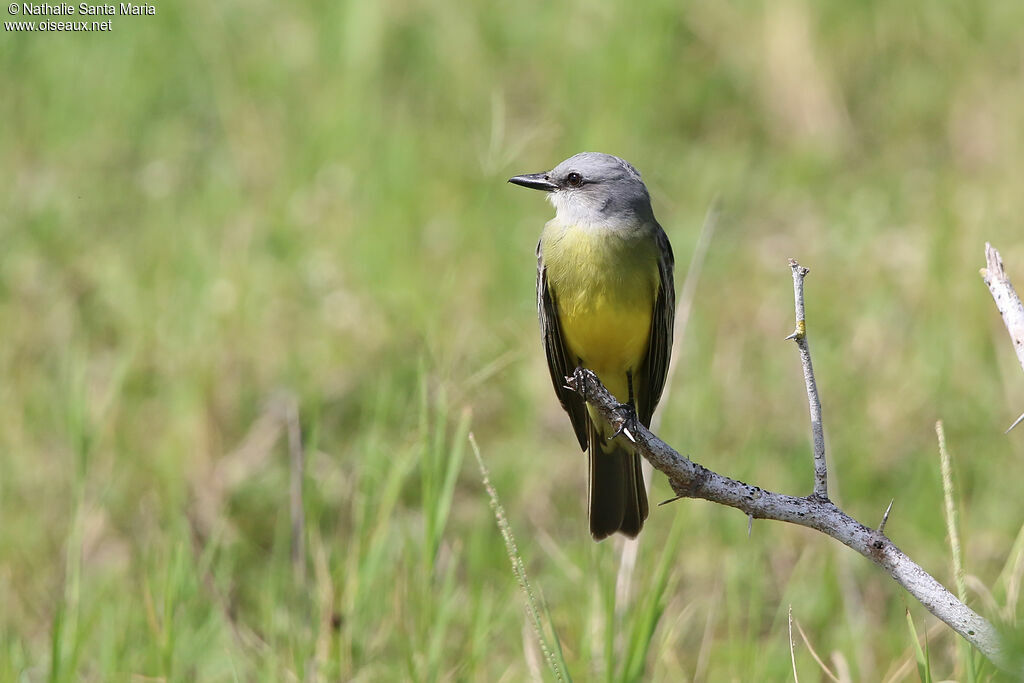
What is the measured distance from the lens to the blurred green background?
12.8ft

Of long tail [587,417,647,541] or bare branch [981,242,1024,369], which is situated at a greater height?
bare branch [981,242,1024,369]

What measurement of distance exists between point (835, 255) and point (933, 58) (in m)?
1.91

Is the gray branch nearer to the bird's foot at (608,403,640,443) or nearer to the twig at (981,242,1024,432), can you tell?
the bird's foot at (608,403,640,443)

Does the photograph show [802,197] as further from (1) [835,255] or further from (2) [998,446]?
(2) [998,446]

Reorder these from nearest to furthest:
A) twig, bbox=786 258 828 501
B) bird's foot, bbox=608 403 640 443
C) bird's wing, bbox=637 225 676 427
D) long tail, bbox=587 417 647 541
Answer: twig, bbox=786 258 828 501 → bird's foot, bbox=608 403 640 443 → long tail, bbox=587 417 647 541 → bird's wing, bbox=637 225 676 427

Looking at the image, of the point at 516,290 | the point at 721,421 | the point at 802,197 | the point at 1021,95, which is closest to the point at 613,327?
the point at 721,421

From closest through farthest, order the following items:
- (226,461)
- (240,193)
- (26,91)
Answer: (226,461) → (240,193) → (26,91)

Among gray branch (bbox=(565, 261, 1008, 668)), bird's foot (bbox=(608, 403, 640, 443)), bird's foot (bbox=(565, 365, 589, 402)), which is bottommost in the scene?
gray branch (bbox=(565, 261, 1008, 668))

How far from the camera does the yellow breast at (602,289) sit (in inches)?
154

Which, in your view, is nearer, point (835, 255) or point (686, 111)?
point (835, 255)

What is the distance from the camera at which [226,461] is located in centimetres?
551

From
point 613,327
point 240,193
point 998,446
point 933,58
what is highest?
point 933,58

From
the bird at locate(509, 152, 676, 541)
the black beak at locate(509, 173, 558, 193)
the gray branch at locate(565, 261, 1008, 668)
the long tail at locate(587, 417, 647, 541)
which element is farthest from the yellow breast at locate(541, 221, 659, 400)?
the gray branch at locate(565, 261, 1008, 668)

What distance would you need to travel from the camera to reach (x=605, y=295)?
3906 mm
